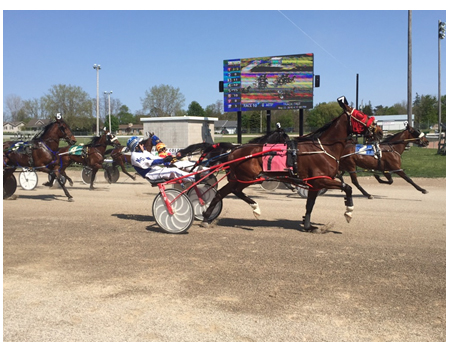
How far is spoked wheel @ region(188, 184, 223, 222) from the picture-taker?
9133 millimetres

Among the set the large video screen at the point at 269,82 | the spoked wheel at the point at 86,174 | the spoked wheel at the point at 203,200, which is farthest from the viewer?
the large video screen at the point at 269,82

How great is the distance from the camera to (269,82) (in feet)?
82.5

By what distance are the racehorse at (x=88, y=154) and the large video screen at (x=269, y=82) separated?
1079 cm

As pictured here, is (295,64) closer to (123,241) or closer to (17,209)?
(17,209)

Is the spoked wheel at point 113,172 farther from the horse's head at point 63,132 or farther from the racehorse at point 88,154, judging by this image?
the horse's head at point 63,132

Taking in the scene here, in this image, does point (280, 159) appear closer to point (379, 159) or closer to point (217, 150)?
point (217, 150)

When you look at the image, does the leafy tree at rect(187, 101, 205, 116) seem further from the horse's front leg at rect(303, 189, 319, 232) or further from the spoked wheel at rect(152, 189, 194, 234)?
the spoked wheel at rect(152, 189, 194, 234)

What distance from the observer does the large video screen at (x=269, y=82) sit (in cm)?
2430

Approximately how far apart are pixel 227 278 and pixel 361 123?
149 inches

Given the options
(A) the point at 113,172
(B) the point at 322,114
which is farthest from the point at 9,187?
(B) the point at 322,114

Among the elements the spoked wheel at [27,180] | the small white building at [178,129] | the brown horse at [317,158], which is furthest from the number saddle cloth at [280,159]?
the small white building at [178,129]

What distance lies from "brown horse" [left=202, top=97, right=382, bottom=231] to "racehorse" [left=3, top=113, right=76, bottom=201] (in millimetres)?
6454

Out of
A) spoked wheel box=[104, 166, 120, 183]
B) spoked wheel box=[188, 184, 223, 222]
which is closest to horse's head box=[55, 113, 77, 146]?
spoked wheel box=[104, 166, 120, 183]

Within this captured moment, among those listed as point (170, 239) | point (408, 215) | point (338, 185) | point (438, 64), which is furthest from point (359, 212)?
point (438, 64)
